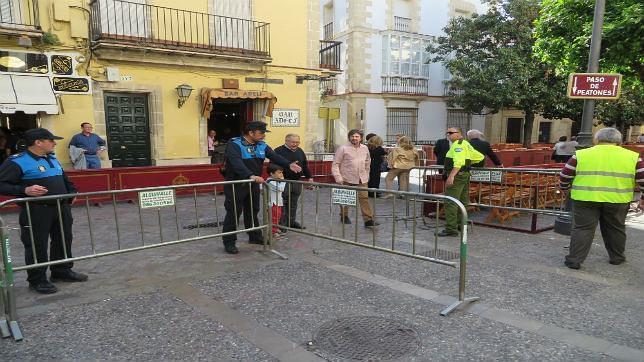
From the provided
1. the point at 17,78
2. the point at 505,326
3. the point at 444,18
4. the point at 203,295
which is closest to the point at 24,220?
the point at 203,295

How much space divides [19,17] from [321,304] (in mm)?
10496

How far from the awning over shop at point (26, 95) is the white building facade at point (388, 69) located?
12.3m

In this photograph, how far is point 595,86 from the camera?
653 centimetres

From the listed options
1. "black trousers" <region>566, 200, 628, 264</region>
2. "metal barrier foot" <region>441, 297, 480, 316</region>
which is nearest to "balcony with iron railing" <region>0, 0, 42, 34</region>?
"metal barrier foot" <region>441, 297, 480, 316</region>

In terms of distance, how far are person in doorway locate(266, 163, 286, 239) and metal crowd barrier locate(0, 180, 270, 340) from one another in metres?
0.25

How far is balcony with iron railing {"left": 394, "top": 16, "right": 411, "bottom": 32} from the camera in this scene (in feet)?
74.7

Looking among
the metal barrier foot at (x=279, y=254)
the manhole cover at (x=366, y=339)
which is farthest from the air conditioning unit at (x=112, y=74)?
the manhole cover at (x=366, y=339)

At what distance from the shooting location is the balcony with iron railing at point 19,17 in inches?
400

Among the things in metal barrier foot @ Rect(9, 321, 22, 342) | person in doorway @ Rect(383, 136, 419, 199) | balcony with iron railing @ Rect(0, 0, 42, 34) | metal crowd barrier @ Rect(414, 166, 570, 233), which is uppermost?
balcony with iron railing @ Rect(0, 0, 42, 34)

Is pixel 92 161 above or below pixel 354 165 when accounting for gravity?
below

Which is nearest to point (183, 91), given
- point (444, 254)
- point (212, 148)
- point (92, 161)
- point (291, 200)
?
point (212, 148)

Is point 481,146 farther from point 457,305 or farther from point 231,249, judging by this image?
point 231,249

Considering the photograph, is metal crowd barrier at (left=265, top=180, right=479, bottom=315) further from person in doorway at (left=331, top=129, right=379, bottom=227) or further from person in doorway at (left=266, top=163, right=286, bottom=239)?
person in doorway at (left=331, top=129, right=379, bottom=227)

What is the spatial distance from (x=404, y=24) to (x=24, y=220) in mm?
21556
